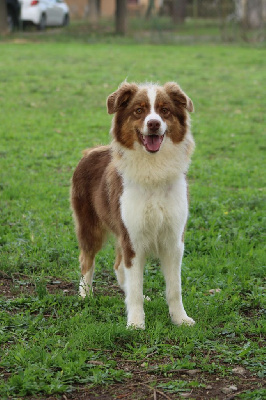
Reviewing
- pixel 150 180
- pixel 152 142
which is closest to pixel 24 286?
pixel 150 180

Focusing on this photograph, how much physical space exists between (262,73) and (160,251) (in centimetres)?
1404

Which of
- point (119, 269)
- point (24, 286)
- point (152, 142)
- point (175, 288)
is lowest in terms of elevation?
point (24, 286)

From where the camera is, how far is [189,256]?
667cm

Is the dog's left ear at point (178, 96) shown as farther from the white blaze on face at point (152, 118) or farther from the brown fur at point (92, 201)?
the brown fur at point (92, 201)

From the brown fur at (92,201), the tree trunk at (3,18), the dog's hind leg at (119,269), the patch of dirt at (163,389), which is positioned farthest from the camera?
the tree trunk at (3,18)

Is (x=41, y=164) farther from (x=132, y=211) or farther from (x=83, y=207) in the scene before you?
(x=132, y=211)

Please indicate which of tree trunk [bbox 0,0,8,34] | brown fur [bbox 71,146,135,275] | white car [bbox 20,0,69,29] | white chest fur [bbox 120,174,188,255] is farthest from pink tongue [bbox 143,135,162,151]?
white car [bbox 20,0,69,29]

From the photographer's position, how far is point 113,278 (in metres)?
6.33

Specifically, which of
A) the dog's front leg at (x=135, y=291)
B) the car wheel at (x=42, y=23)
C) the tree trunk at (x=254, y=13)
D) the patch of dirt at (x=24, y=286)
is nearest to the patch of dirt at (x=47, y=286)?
the patch of dirt at (x=24, y=286)

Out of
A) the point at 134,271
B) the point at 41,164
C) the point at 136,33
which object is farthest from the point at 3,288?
the point at 136,33

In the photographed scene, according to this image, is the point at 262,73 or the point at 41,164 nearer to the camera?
the point at 41,164

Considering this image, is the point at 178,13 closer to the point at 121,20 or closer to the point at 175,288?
the point at 121,20

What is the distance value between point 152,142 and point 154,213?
1.68ft

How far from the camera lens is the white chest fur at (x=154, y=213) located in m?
4.97
